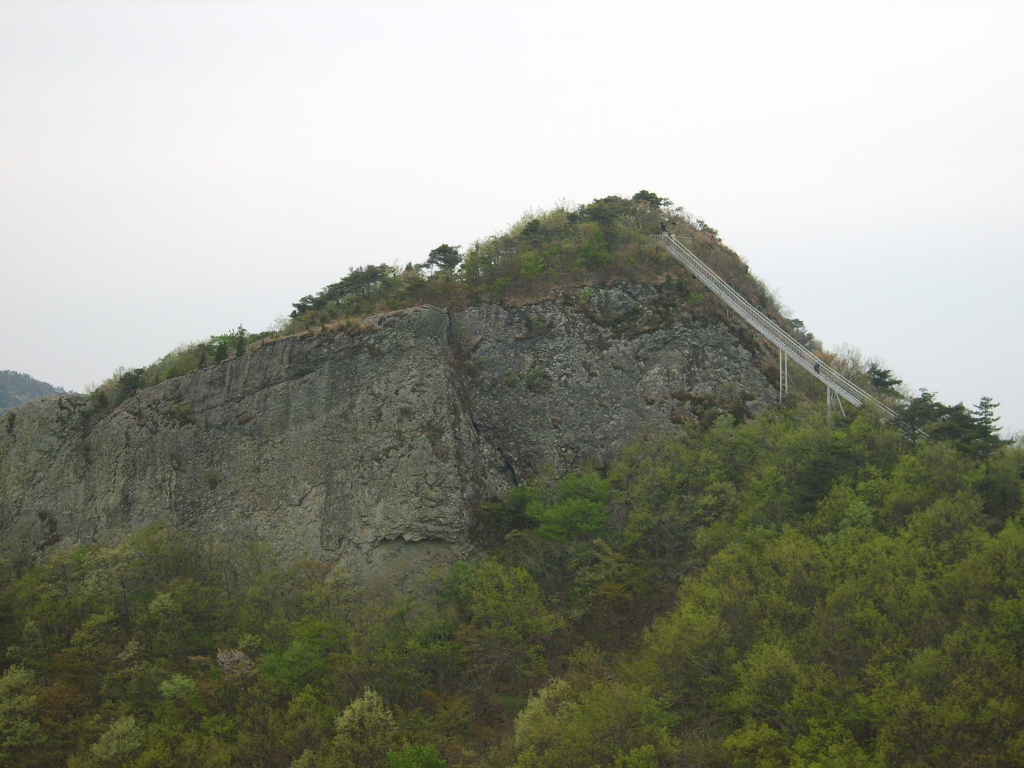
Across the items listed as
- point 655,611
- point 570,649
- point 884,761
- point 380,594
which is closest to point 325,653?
point 380,594

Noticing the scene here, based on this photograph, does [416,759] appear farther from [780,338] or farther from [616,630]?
[780,338]

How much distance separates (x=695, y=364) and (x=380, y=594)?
73.4 feet

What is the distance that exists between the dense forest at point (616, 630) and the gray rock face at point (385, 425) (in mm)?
2233

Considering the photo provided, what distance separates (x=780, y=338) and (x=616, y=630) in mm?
19763

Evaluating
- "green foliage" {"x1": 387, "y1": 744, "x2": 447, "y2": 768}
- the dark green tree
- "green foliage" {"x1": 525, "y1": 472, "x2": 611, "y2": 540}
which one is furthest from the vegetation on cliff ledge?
"green foliage" {"x1": 387, "y1": 744, "x2": 447, "y2": 768}

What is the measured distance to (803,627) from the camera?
33562 millimetres

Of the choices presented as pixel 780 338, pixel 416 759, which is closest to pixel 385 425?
pixel 416 759

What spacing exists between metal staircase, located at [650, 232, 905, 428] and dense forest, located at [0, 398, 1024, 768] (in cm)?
205

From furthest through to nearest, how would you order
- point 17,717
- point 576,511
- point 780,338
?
point 780,338 < point 576,511 < point 17,717

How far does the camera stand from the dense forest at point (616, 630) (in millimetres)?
29781

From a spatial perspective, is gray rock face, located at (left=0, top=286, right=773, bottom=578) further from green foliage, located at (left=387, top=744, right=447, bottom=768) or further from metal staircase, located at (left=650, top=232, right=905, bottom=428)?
green foliage, located at (left=387, top=744, right=447, bottom=768)

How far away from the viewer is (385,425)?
4856cm

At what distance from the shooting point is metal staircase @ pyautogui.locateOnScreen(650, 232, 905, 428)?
150 feet

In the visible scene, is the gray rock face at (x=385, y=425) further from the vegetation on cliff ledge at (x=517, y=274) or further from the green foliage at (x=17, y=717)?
the green foliage at (x=17, y=717)
